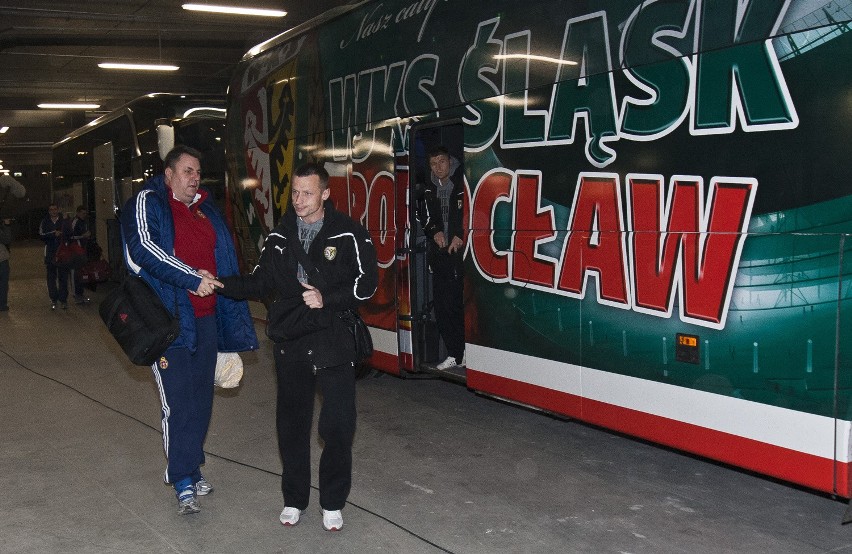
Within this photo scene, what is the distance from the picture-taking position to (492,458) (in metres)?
6.29

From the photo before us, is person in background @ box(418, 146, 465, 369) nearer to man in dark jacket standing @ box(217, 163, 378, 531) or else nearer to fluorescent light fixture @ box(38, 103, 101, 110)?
man in dark jacket standing @ box(217, 163, 378, 531)

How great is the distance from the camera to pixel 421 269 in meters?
7.78

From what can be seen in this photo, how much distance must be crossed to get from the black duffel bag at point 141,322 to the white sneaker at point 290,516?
1.08m

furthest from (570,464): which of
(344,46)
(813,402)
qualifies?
(344,46)

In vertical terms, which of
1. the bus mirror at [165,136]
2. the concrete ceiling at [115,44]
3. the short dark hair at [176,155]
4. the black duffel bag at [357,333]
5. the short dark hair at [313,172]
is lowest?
the black duffel bag at [357,333]

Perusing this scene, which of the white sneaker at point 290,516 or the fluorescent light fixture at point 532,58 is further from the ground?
the fluorescent light fixture at point 532,58

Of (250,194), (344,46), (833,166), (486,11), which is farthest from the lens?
(250,194)

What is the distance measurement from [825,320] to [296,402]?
8.44 feet

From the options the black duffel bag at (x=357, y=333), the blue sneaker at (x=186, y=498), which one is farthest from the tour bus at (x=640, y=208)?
the blue sneaker at (x=186, y=498)

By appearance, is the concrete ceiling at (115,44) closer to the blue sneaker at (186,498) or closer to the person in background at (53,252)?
the person in background at (53,252)

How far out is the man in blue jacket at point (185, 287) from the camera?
501cm

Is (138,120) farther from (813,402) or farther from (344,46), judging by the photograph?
(813,402)

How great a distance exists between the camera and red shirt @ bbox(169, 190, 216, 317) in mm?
5203

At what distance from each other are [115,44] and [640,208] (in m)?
17.5
